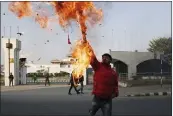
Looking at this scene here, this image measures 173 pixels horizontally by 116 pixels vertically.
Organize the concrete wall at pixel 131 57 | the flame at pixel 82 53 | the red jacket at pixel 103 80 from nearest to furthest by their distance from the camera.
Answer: the red jacket at pixel 103 80
the flame at pixel 82 53
the concrete wall at pixel 131 57

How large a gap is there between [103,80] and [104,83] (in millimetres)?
59

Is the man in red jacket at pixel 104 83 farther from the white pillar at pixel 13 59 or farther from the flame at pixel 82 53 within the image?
the white pillar at pixel 13 59

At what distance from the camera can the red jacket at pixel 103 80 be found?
8.01 meters

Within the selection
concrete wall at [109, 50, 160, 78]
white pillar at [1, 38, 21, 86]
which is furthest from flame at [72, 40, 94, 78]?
concrete wall at [109, 50, 160, 78]

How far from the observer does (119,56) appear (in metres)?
47.7

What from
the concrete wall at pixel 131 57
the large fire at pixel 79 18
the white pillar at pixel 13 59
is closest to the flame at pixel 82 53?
the large fire at pixel 79 18

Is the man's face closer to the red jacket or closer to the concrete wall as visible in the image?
the red jacket

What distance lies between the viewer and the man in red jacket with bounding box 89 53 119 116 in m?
8.02

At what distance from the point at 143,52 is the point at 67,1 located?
38.7 meters

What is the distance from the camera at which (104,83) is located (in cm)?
802

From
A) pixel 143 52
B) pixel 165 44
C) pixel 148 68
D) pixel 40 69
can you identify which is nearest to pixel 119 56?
pixel 143 52

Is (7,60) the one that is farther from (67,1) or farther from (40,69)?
(67,1)

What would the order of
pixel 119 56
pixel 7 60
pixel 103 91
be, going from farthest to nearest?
1. pixel 119 56
2. pixel 7 60
3. pixel 103 91

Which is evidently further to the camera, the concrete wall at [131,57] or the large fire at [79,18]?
the concrete wall at [131,57]
